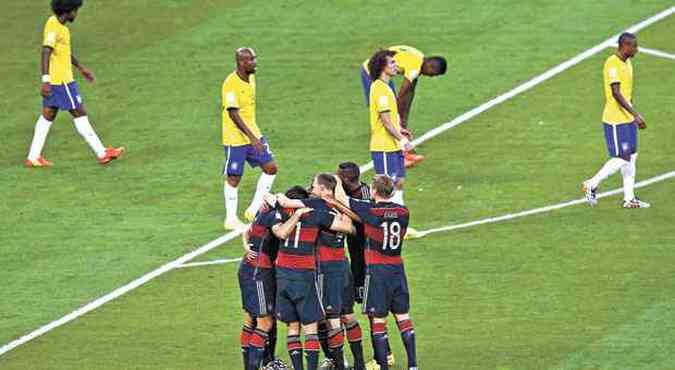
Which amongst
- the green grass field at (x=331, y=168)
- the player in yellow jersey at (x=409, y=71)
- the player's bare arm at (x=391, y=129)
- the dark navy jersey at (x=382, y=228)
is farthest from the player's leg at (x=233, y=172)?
the dark navy jersey at (x=382, y=228)

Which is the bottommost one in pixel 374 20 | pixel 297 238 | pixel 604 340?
pixel 604 340

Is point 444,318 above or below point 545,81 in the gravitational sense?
below

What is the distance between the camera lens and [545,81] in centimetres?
2739

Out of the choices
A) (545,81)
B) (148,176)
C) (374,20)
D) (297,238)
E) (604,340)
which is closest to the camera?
(297,238)

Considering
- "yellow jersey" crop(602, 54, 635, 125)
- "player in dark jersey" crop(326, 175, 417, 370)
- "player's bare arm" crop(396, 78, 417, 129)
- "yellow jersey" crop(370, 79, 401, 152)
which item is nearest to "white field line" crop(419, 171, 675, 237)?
"yellow jersey" crop(602, 54, 635, 125)

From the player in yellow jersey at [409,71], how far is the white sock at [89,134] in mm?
3987

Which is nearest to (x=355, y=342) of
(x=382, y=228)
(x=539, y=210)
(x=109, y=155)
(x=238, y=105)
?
(x=382, y=228)

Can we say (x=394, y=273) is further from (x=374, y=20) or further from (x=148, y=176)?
(x=374, y=20)

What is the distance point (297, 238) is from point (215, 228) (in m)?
6.00

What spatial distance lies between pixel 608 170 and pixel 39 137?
8.35 m

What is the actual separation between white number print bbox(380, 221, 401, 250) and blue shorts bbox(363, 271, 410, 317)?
0.29 metres

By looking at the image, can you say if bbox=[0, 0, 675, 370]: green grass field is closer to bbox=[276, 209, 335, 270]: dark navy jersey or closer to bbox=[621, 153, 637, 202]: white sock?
bbox=[621, 153, 637, 202]: white sock

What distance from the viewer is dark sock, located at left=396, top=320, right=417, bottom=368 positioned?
1669cm

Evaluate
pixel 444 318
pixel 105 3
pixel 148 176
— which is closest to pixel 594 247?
pixel 444 318
